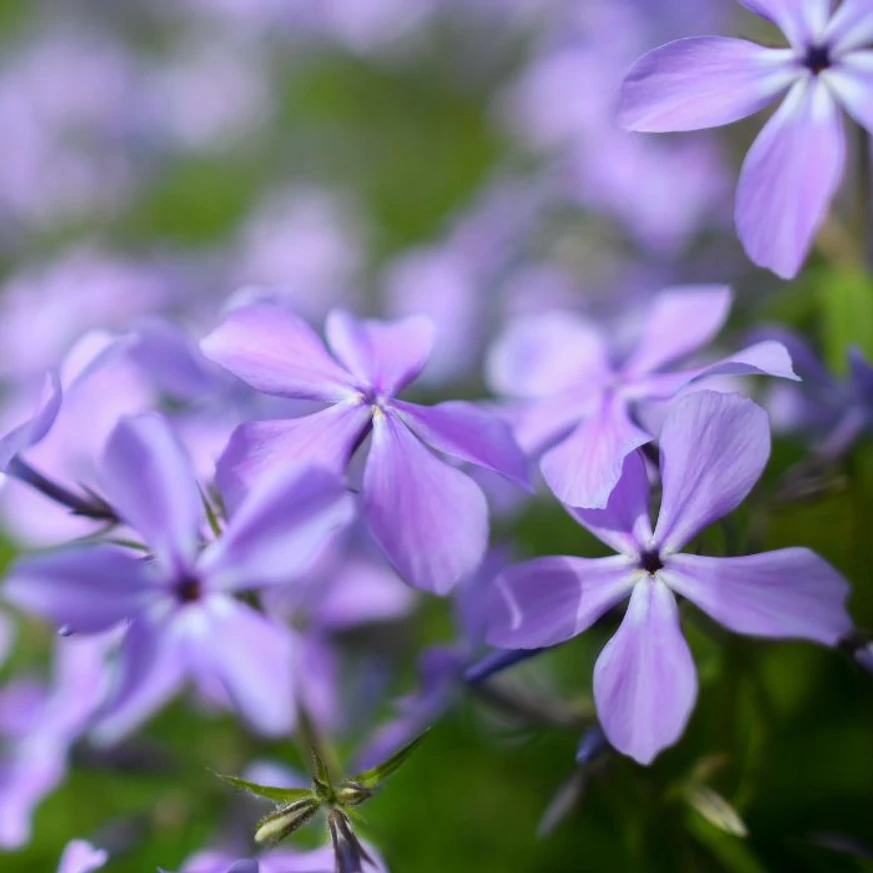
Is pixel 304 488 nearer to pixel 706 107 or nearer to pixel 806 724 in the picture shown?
pixel 706 107

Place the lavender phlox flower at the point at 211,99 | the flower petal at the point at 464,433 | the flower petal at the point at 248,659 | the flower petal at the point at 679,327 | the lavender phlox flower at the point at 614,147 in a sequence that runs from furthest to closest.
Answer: the lavender phlox flower at the point at 211,99 → the lavender phlox flower at the point at 614,147 → the flower petal at the point at 679,327 → the flower petal at the point at 464,433 → the flower petal at the point at 248,659

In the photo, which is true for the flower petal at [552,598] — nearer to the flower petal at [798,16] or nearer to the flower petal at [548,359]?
the flower petal at [548,359]

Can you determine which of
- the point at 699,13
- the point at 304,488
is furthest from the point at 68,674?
the point at 699,13

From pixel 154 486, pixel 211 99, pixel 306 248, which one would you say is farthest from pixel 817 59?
pixel 211 99

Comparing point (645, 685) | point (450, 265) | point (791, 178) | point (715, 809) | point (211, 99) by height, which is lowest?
point (211, 99)

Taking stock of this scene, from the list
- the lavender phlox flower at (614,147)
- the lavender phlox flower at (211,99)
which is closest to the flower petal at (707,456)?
the lavender phlox flower at (614,147)

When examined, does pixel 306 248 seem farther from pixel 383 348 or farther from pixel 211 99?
pixel 383 348
